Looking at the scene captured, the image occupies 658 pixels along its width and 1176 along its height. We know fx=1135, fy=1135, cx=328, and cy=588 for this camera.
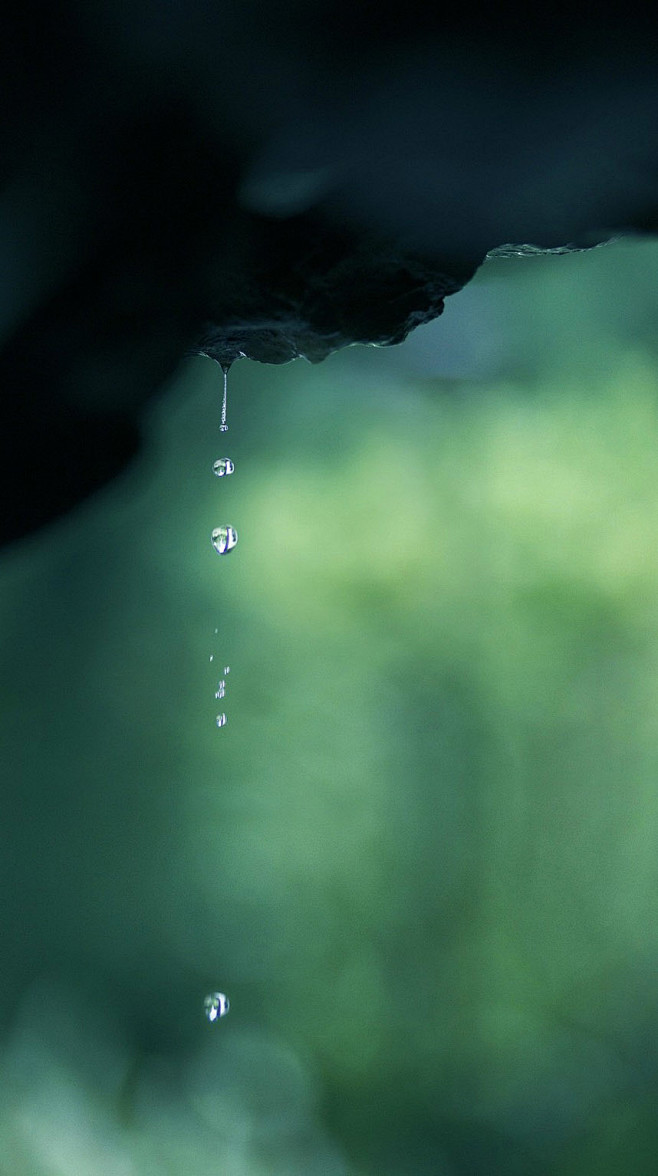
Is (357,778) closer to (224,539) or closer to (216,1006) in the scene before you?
(216,1006)

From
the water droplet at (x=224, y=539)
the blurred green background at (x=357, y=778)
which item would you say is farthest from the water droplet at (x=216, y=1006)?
the water droplet at (x=224, y=539)

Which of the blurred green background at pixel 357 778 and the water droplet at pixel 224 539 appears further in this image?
the blurred green background at pixel 357 778

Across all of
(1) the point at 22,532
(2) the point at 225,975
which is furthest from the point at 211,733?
(1) the point at 22,532

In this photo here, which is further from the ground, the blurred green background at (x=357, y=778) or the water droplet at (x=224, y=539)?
the blurred green background at (x=357, y=778)

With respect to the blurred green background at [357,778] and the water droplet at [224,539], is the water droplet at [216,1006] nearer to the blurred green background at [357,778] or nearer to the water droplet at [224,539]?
the blurred green background at [357,778]

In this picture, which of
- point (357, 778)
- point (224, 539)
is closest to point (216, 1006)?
point (357, 778)

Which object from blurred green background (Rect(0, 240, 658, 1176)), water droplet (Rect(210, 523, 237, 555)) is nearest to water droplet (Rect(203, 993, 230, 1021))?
blurred green background (Rect(0, 240, 658, 1176))
